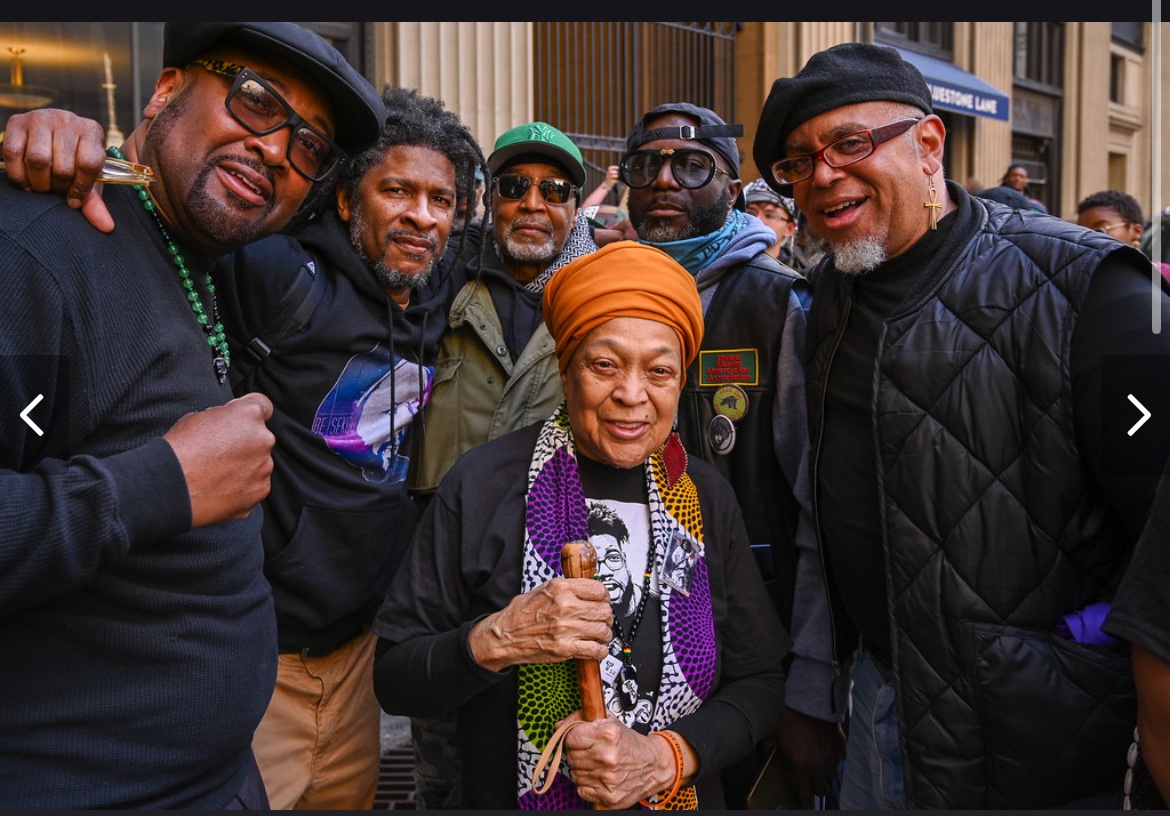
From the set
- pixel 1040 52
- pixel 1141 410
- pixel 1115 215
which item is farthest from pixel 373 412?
pixel 1040 52

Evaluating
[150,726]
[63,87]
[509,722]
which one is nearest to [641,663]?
[509,722]

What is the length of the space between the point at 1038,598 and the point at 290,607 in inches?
77.6

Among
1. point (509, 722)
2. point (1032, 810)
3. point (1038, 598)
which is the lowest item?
point (1032, 810)

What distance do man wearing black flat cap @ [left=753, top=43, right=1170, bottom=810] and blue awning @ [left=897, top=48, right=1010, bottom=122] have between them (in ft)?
36.9

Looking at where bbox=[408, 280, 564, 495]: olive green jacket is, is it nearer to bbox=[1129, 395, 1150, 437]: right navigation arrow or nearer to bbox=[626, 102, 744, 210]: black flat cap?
bbox=[626, 102, 744, 210]: black flat cap

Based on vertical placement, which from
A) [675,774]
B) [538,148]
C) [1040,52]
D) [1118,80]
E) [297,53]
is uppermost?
[1118,80]

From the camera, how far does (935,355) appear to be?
233 cm

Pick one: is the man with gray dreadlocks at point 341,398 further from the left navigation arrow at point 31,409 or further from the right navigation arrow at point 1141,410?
the right navigation arrow at point 1141,410

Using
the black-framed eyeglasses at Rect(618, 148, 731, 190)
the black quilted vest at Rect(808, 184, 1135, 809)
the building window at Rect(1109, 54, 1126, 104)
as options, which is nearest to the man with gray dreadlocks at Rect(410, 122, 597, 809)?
the black-framed eyeglasses at Rect(618, 148, 731, 190)

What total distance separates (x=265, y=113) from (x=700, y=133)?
5.71 ft

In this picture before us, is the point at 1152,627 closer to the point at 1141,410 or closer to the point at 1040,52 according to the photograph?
the point at 1141,410

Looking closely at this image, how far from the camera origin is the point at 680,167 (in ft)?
11.3

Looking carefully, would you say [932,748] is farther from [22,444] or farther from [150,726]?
[22,444]

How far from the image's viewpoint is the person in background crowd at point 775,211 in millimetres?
6902
